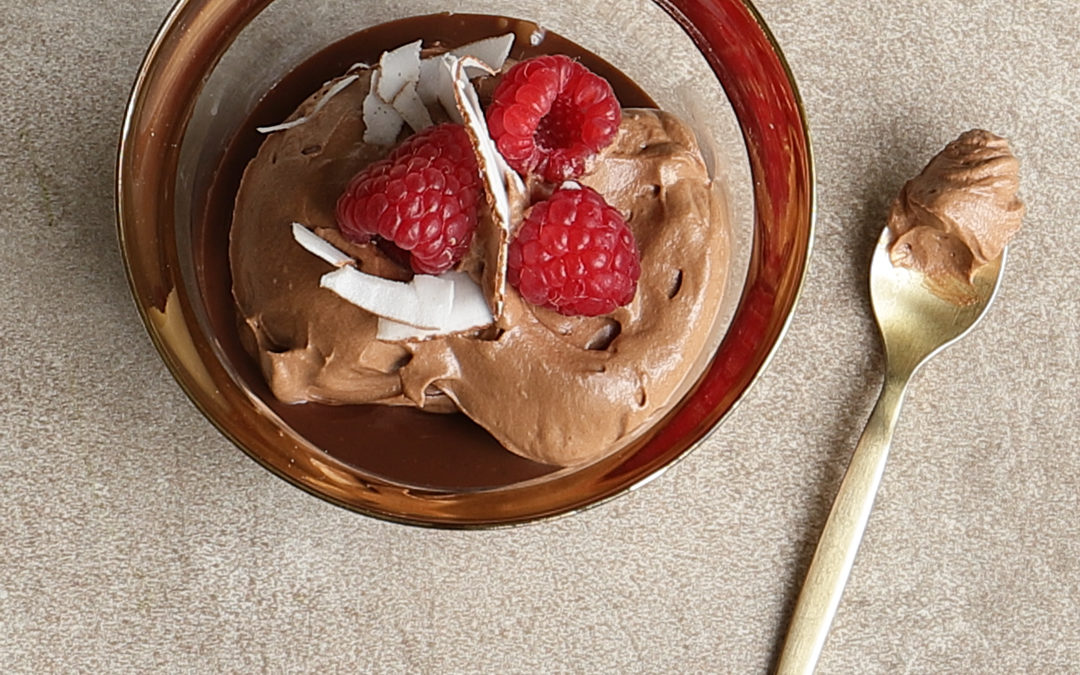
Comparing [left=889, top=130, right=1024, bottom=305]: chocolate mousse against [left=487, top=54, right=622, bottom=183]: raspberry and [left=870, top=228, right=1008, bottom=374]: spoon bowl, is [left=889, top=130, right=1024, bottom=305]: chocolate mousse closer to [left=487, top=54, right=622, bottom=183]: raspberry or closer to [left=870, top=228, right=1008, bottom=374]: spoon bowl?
[left=870, top=228, right=1008, bottom=374]: spoon bowl

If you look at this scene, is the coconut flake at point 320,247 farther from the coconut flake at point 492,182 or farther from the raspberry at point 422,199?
the coconut flake at point 492,182

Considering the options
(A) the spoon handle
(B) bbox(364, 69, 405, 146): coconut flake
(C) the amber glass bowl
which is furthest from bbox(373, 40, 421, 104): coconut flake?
(A) the spoon handle

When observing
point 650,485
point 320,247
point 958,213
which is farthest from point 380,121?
point 958,213

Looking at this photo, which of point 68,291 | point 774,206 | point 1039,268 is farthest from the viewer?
point 1039,268

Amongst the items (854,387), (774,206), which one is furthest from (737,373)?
(854,387)

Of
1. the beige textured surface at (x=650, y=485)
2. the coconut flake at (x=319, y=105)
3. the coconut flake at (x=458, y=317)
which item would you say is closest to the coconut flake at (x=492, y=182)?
the coconut flake at (x=458, y=317)

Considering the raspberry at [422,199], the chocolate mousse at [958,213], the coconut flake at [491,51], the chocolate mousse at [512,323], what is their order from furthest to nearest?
the chocolate mousse at [958,213] → the coconut flake at [491,51] → the chocolate mousse at [512,323] → the raspberry at [422,199]

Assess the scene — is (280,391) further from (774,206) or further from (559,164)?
(774,206)
